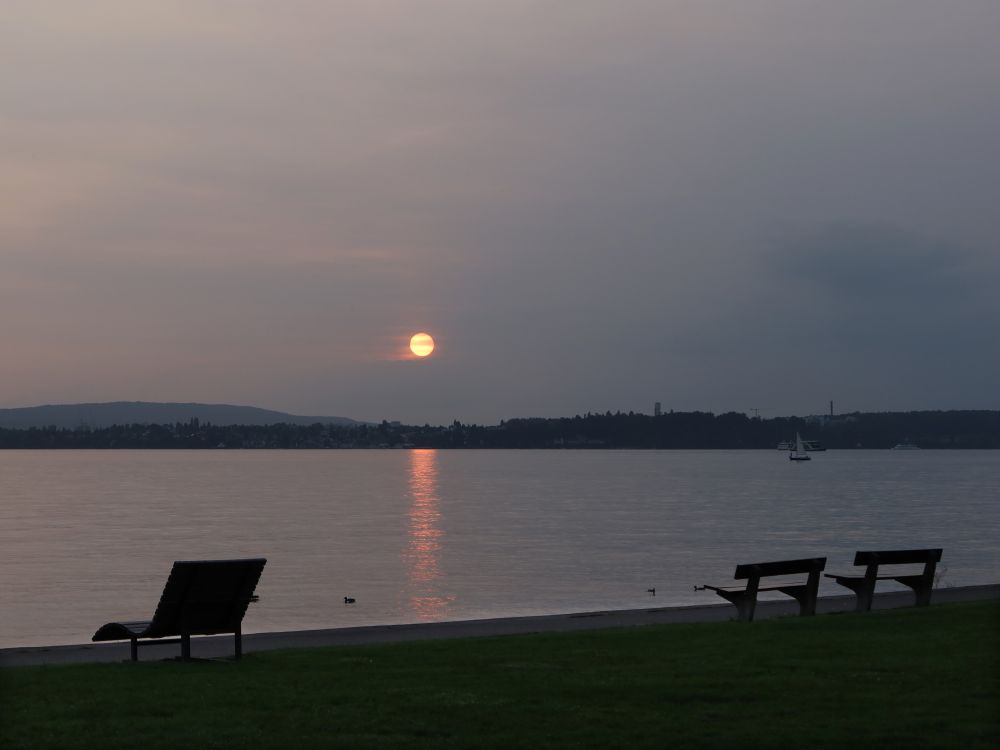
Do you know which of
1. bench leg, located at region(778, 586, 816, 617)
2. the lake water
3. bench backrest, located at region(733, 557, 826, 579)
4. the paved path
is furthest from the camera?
the lake water

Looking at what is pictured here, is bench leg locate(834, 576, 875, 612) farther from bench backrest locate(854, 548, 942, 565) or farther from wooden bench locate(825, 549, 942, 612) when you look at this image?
bench backrest locate(854, 548, 942, 565)

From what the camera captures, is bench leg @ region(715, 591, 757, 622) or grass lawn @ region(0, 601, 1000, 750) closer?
grass lawn @ region(0, 601, 1000, 750)

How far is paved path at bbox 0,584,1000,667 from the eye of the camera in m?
14.0

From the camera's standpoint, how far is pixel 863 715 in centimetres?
942

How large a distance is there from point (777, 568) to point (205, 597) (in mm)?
7735

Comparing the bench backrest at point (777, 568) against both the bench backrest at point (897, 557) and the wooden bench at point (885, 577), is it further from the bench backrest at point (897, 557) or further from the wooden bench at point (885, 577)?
the bench backrest at point (897, 557)

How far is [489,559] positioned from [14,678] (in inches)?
1651

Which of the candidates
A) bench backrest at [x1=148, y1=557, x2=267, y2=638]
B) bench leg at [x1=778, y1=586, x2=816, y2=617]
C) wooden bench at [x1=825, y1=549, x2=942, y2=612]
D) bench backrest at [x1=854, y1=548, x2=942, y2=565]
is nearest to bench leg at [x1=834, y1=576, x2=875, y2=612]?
wooden bench at [x1=825, y1=549, x2=942, y2=612]

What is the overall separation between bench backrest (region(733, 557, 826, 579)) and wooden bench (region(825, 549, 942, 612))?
310mm

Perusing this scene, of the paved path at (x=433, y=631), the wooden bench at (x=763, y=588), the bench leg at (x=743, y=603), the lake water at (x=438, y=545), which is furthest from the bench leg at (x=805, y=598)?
the lake water at (x=438, y=545)

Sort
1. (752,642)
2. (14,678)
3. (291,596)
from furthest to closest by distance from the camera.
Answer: (291,596) → (752,642) → (14,678)

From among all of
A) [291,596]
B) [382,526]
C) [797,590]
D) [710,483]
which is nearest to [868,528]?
[382,526]

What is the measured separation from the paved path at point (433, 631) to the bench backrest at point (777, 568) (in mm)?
980

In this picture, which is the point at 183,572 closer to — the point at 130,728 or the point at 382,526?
the point at 130,728
